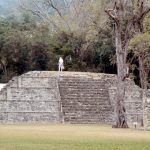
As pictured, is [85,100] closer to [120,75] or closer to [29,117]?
[29,117]

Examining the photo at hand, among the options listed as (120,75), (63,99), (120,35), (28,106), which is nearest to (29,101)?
(28,106)

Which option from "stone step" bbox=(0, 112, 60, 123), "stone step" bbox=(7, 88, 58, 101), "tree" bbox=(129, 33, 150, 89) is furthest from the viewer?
"stone step" bbox=(7, 88, 58, 101)

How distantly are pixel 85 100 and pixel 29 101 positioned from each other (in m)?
3.41

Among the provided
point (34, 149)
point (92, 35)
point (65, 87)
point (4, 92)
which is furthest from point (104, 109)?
point (34, 149)

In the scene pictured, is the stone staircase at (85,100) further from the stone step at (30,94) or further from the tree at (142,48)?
the tree at (142,48)

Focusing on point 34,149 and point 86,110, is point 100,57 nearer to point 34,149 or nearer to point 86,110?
point 86,110

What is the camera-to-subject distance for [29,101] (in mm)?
32969

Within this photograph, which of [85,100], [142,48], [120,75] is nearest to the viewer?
[120,75]

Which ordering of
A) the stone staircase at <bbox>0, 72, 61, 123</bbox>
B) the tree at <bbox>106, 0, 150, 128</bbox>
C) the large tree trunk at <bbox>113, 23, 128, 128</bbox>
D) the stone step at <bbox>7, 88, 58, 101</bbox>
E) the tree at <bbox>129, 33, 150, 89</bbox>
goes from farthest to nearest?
the stone step at <bbox>7, 88, 58, 101</bbox>
the stone staircase at <bbox>0, 72, 61, 123</bbox>
the tree at <bbox>129, 33, 150, 89</bbox>
the large tree trunk at <bbox>113, 23, 128, 128</bbox>
the tree at <bbox>106, 0, 150, 128</bbox>

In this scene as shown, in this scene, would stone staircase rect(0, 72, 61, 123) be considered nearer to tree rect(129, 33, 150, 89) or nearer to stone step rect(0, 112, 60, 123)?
stone step rect(0, 112, 60, 123)

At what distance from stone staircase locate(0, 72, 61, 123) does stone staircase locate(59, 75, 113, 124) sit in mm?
655

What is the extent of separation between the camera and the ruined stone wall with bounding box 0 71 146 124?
32.3 m

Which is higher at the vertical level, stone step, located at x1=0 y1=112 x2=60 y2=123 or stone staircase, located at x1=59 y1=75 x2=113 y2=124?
stone staircase, located at x1=59 y1=75 x2=113 y2=124

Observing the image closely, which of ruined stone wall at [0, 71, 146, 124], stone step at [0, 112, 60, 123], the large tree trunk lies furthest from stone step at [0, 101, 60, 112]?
the large tree trunk
